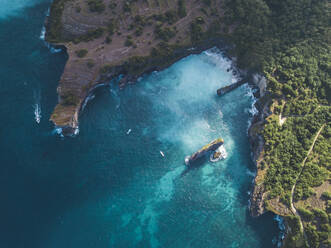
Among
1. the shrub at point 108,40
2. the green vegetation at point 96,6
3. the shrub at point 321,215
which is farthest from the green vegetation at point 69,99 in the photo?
the shrub at point 321,215

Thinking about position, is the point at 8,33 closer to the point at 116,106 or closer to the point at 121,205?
the point at 116,106

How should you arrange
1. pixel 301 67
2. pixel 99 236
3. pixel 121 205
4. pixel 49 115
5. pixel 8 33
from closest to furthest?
pixel 99 236 < pixel 121 205 < pixel 49 115 < pixel 301 67 < pixel 8 33

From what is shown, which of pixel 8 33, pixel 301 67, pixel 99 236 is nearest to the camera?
pixel 99 236

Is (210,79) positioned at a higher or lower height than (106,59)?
lower

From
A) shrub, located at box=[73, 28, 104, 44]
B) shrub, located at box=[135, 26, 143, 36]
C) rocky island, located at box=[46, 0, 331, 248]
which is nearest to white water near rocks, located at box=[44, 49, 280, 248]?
rocky island, located at box=[46, 0, 331, 248]

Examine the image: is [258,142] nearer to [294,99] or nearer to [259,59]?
[294,99]

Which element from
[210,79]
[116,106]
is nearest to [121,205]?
[116,106]

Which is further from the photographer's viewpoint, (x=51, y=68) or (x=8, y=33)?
(x=8, y=33)
